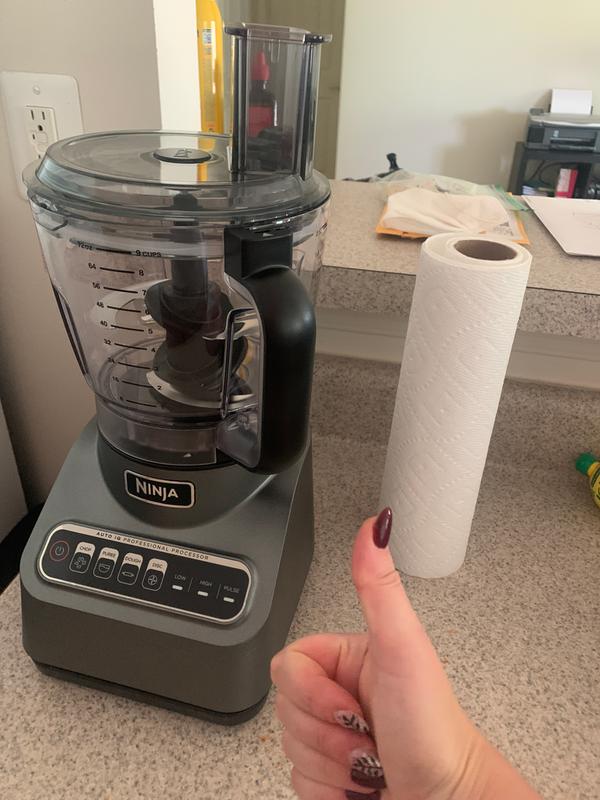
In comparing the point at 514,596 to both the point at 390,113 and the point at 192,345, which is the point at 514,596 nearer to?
the point at 192,345

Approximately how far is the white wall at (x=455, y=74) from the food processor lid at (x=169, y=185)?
3.29 m

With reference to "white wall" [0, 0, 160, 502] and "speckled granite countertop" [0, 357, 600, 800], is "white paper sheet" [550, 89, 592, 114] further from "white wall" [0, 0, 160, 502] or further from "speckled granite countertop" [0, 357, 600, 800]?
"white wall" [0, 0, 160, 502]

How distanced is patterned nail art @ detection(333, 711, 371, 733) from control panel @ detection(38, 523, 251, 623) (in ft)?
0.37

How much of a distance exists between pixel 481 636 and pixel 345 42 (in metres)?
3.53

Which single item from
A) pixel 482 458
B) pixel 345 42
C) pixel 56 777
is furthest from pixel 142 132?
pixel 345 42

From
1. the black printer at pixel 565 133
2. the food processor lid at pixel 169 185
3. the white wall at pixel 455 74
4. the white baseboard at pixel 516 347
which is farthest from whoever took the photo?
the white wall at pixel 455 74

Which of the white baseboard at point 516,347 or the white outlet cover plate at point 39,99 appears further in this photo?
the white baseboard at point 516,347

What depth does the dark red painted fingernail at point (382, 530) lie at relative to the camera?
1.09 feet

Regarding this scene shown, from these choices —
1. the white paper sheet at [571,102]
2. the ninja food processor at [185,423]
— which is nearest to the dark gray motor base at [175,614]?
the ninja food processor at [185,423]

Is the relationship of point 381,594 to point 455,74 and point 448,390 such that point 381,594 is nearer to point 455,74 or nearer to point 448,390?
point 448,390

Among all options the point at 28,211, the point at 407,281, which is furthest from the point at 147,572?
the point at 28,211

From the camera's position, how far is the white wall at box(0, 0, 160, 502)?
65 centimetres

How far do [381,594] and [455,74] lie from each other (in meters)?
3.61

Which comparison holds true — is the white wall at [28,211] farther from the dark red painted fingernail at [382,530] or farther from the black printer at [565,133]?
the black printer at [565,133]
